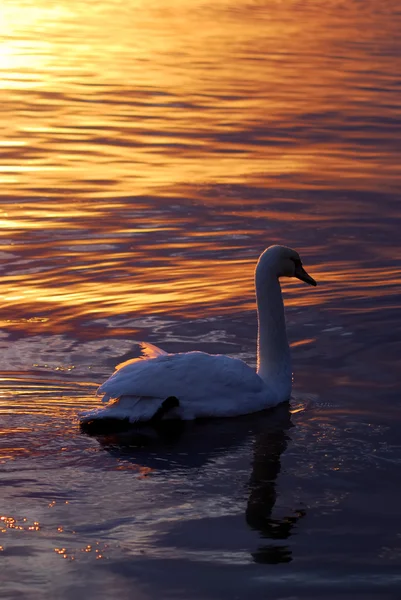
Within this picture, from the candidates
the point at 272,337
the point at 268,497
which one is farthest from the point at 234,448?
the point at 272,337

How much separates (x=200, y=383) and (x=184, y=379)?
14cm

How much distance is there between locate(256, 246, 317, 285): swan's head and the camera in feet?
35.8

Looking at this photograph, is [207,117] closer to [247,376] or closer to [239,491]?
[247,376]

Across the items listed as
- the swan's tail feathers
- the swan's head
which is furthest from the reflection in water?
the swan's head

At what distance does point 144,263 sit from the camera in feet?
47.3

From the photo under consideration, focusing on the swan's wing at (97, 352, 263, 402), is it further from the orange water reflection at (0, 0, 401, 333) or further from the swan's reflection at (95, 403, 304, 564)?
the orange water reflection at (0, 0, 401, 333)

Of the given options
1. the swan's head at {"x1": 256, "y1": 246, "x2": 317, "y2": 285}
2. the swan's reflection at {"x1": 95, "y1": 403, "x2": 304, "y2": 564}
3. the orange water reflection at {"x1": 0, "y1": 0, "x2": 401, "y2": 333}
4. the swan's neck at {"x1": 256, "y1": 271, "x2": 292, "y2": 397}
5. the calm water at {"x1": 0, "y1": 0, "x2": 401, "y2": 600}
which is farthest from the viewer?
the orange water reflection at {"x1": 0, "y1": 0, "x2": 401, "y2": 333}

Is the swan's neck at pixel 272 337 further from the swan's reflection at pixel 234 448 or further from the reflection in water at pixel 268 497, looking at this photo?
the reflection in water at pixel 268 497

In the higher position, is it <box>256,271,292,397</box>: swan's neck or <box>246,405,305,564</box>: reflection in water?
<box>256,271,292,397</box>: swan's neck

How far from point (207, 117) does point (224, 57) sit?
828cm

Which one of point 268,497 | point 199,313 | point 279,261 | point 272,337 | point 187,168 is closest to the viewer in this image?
point 268,497

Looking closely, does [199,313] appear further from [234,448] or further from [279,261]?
[234,448]

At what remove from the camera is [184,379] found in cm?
982

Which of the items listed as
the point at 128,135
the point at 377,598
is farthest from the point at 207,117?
the point at 377,598
